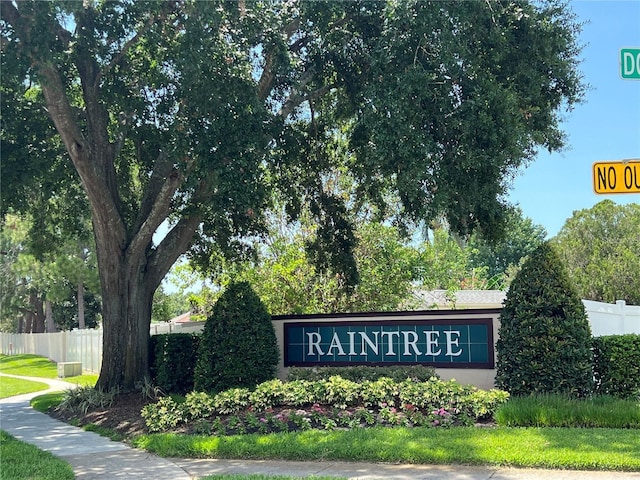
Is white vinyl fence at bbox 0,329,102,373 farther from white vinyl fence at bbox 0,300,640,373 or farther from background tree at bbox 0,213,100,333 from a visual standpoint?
background tree at bbox 0,213,100,333

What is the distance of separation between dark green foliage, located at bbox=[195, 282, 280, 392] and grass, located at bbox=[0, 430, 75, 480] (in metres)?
3.43

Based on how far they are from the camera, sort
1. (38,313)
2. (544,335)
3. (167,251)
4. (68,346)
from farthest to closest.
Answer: (38,313) < (68,346) < (167,251) < (544,335)

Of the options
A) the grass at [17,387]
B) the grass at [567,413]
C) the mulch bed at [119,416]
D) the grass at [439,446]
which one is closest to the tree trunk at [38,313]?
the grass at [17,387]

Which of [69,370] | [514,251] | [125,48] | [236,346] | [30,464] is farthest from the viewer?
[514,251]

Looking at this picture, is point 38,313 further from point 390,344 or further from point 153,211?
point 390,344

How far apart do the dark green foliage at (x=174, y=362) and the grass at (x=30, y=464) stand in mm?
4520

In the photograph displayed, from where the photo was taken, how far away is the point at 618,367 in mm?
10227

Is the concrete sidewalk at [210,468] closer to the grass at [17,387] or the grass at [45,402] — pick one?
the grass at [45,402]

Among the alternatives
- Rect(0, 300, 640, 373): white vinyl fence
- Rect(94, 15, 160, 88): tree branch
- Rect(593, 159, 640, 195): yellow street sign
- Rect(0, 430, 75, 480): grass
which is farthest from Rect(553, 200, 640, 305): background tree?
Rect(0, 430, 75, 480): grass

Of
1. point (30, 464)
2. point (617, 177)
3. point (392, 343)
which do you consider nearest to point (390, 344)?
point (392, 343)

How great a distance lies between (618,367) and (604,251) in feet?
101

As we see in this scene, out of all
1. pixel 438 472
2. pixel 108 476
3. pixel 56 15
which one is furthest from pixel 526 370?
pixel 56 15

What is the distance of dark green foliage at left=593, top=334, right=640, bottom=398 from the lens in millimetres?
10172

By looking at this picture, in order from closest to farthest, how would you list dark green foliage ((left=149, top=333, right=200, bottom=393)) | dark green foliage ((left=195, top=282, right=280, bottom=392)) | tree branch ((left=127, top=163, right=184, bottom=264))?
dark green foliage ((left=195, top=282, right=280, bottom=392)) < tree branch ((left=127, top=163, right=184, bottom=264)) < dark green foliage ((left=149, top=333, right=200, bottom=393))
